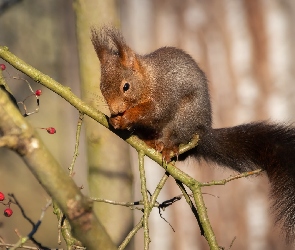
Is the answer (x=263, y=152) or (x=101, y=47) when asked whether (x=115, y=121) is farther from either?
(x=263, y=152)

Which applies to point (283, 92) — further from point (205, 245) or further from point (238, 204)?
point (205, 245)

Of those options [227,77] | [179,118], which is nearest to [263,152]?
[179,118]

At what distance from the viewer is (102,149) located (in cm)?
251

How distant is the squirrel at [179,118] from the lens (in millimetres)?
2104

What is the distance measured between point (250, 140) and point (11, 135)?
4.73ft

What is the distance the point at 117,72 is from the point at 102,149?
0.48 meters

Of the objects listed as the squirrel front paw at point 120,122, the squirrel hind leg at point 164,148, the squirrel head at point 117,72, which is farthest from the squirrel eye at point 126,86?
the squirrel hind leg at point 164,148

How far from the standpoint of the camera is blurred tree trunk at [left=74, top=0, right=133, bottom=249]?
2.51 metres

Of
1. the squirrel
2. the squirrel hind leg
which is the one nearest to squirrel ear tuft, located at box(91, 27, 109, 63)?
the squirrel

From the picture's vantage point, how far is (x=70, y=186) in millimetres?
1077

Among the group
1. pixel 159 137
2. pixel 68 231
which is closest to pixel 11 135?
pixel 68 231

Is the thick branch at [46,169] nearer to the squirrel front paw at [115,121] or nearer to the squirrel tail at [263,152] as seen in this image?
the squirrel front paw at [115,121]

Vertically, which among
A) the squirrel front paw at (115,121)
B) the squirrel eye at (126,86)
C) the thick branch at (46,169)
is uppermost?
the squirrel eye at (126,86)

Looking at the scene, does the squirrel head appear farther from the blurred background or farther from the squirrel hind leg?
the blurred background
